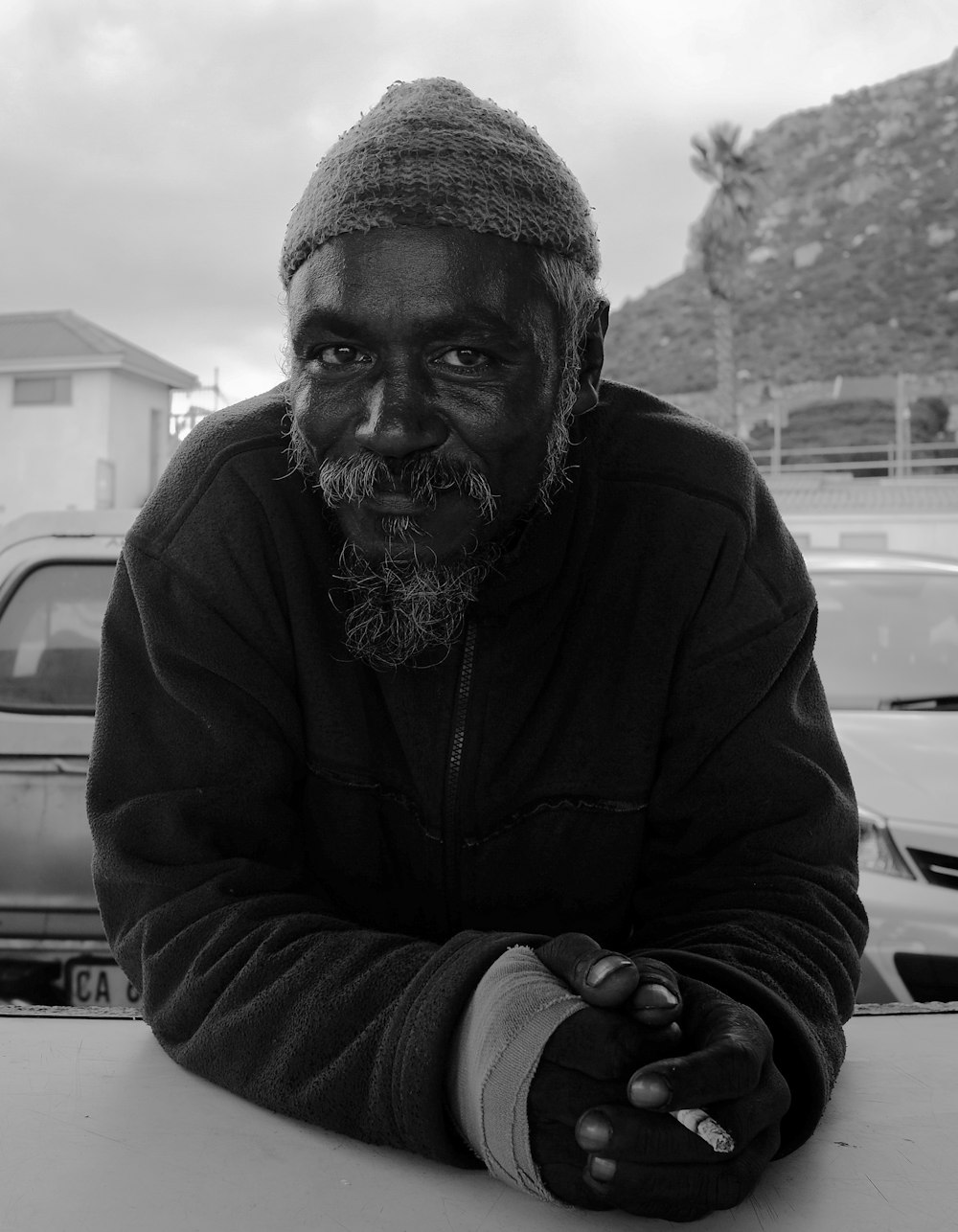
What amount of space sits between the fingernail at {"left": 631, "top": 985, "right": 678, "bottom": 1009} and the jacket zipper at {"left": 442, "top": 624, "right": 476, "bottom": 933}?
537 mm

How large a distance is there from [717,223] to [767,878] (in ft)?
125

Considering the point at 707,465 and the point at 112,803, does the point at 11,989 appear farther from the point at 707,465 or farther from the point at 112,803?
the point at 707,465

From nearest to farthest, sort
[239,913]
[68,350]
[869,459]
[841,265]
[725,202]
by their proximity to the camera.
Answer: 1. [239,913]
2. [68,350]
3. [725,202]
4. [869,459]
5. [841,265]

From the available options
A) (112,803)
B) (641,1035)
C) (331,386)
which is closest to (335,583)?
(331,386)

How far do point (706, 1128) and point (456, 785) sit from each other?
64 centimetres

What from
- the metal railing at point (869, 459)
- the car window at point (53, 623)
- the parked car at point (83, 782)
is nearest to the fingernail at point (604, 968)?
the parked car at point (83, 782)

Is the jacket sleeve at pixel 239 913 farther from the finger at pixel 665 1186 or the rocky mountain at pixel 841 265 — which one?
the rocky mountain at pixel 841 265

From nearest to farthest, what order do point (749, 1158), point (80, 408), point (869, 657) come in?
point (749, 1158) → point (869, 657) → point (80, 408)

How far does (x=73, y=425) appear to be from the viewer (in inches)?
1106

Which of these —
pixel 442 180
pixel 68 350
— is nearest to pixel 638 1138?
pixel 442 180

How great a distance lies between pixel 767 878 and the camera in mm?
1452

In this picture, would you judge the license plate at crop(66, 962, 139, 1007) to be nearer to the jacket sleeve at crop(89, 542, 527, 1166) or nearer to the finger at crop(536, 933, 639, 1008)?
the jacket sleeve at crop(89, 542, 527, 1166)

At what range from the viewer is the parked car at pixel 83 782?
3.23 m

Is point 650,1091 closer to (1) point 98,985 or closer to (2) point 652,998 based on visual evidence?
(2) point 652,998
